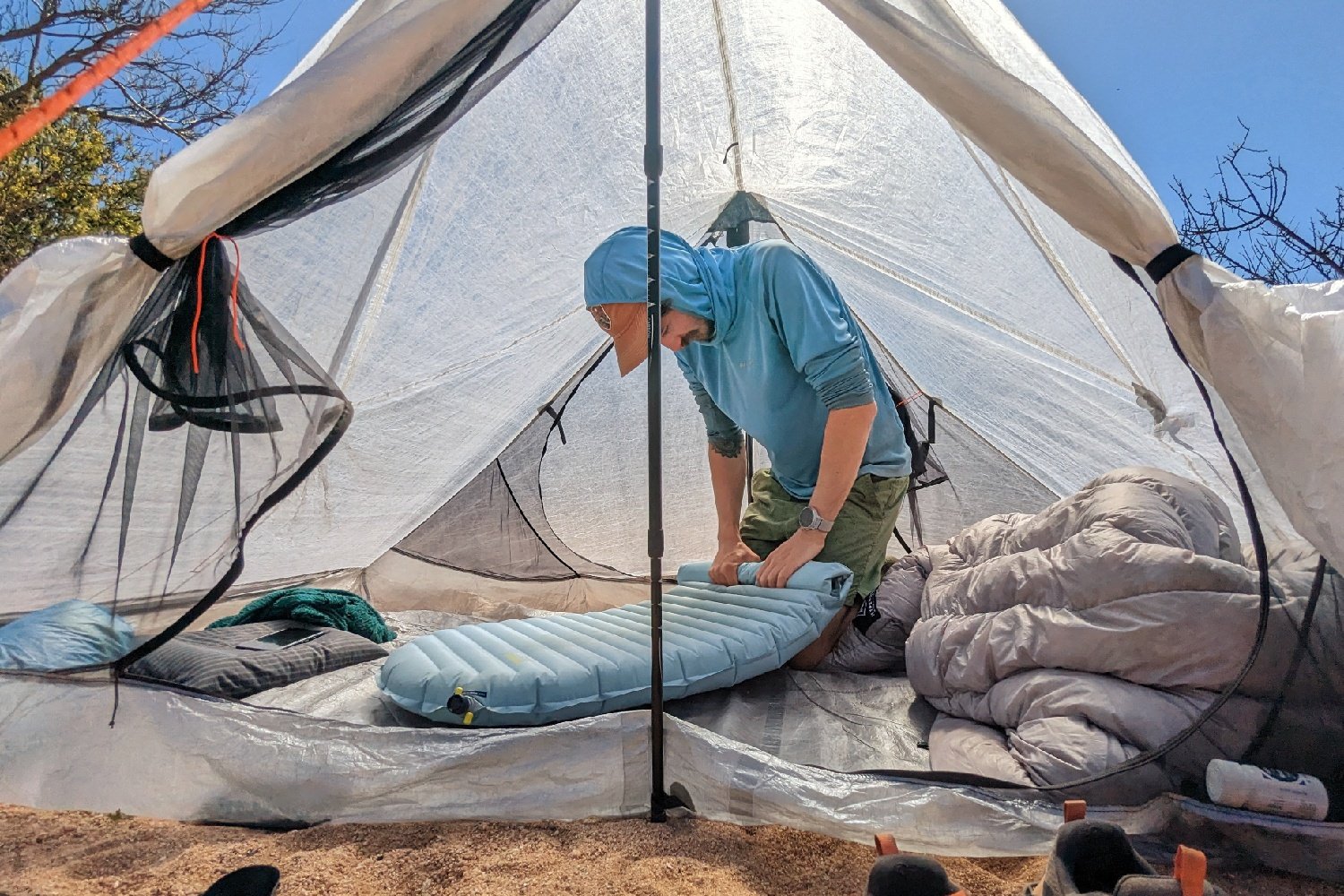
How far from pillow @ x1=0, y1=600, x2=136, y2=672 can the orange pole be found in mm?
740

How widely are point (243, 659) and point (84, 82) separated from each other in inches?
39.9

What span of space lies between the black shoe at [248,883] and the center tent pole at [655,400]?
502mm

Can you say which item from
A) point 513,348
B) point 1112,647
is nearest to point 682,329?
point 513,348

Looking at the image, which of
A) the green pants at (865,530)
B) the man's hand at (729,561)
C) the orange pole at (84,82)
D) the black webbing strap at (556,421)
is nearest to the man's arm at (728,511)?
the man's hand at (729,561)

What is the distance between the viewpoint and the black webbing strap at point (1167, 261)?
3.99 feet

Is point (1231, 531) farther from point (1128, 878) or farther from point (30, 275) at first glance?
point (30, 275)

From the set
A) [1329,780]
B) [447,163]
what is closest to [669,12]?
[447,163]

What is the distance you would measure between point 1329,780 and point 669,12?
2.10 meters

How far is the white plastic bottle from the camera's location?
3.67 ft

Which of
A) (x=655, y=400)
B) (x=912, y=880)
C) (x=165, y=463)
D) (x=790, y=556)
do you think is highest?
(x=655, y=400)

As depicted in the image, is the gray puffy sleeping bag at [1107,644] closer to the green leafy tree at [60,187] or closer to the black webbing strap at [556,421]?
the black webbing strap at [556,421]

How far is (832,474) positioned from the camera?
1677 mm

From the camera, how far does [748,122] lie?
247 cm

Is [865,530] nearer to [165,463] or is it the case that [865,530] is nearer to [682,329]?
[682,329]
